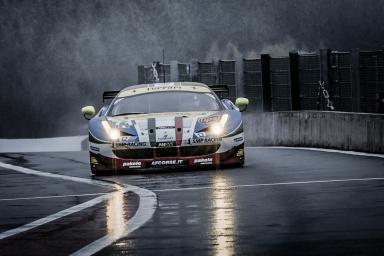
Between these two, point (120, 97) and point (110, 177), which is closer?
point (110, 177)

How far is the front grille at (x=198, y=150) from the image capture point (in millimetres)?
18058

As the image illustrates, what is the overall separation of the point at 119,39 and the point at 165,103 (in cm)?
3810

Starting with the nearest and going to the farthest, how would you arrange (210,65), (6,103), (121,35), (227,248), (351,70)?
(227,248)
(351,70)
(210,65)
(6,103)
(121,35)

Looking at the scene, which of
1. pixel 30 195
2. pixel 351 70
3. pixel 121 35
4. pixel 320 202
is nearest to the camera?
pixel 320 202

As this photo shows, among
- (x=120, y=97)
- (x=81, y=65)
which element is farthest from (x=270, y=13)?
(x=120, y=97)

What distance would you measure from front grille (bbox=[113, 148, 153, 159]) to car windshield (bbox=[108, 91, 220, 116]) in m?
1.12

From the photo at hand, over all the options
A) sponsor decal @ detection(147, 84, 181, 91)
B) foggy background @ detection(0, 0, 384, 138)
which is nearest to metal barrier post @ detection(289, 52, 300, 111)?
sponsor decal @ detection(147, 84, 181, 91)

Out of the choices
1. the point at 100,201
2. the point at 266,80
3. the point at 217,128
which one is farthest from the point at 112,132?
the point at 266,80

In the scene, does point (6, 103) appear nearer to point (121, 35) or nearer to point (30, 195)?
point (121, 35)

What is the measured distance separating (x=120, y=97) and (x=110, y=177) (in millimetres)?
2420

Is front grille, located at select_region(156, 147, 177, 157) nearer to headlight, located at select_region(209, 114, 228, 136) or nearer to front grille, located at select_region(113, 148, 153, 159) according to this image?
front grille, located at select_region(113, 148, 153, 159)

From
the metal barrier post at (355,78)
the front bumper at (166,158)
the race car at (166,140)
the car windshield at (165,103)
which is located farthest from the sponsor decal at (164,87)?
the metal barrier post at (355,78)

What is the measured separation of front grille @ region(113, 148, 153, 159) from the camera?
1811 centimetres

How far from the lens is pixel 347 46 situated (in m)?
58.8
